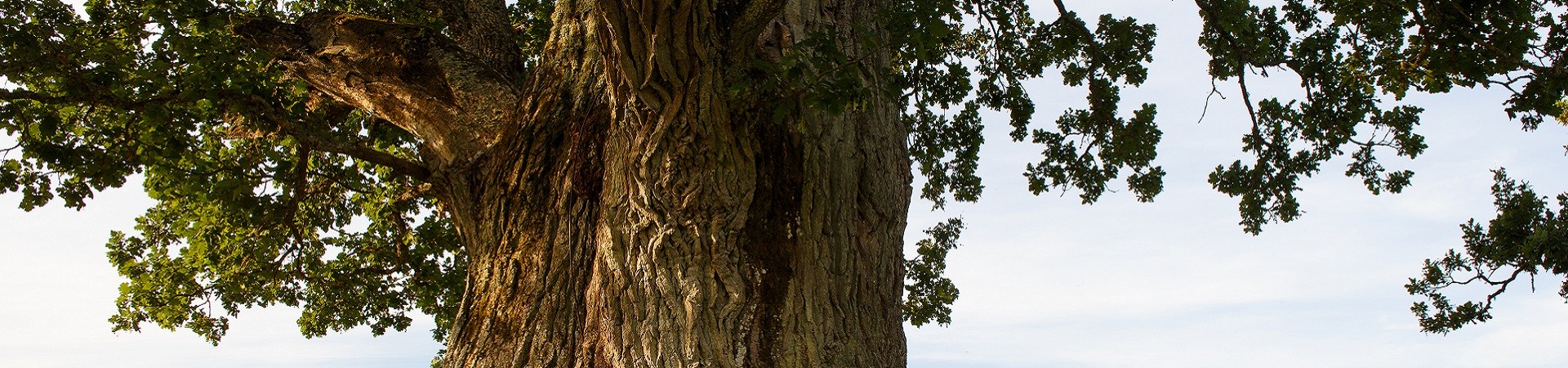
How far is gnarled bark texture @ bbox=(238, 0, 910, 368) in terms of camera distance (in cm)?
375

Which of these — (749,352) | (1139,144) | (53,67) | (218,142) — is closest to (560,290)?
(749,352)

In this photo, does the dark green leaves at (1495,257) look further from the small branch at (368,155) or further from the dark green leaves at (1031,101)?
the small branch at (368,155)

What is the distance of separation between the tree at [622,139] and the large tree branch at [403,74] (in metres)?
0.02

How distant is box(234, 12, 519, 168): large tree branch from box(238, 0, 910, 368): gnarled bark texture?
384mm

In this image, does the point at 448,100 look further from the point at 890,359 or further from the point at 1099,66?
the point at 1099,66

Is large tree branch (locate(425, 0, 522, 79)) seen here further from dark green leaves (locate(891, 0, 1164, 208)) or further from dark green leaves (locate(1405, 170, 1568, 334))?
dark green leaves (locate(1405, 170, 1568, 334))

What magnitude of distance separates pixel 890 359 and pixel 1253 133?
392 cm

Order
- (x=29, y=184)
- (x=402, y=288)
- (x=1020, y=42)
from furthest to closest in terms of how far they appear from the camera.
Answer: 1. (x=402, y=288)
2. (x=1020, y=42)
3. (x=29, y=184)

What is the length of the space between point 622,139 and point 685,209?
17.5 inches

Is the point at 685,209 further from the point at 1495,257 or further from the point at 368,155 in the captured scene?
the point at 1495,257

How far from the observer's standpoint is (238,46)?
5.50 metres

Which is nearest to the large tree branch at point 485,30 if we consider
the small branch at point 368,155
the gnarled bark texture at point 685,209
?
the small branch at point 368,155

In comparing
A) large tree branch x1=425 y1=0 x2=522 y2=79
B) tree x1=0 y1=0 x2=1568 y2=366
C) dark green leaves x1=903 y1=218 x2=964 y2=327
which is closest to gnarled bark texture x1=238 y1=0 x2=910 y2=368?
tree x1=0 y1=0 x2=1568 y2=366

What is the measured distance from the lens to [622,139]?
404 cm
